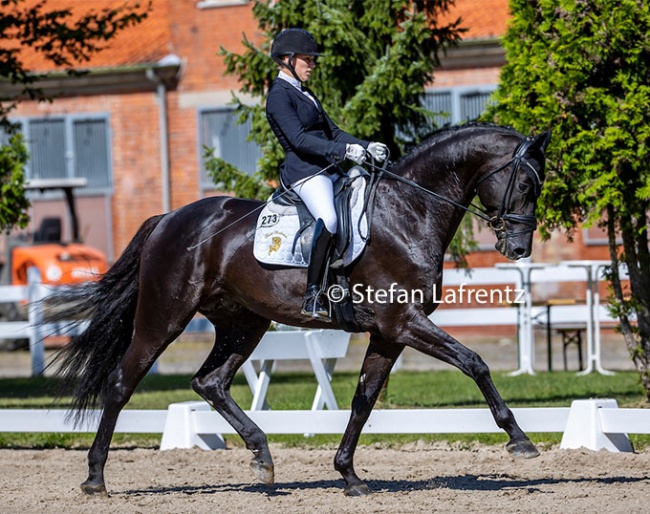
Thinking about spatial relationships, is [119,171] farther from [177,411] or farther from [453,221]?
[453,221]

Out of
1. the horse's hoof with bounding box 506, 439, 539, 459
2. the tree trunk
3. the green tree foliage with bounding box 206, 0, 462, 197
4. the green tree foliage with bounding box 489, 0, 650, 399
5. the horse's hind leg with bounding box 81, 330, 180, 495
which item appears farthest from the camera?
the green tree foliage with bounding box 206, 0, 462, 197

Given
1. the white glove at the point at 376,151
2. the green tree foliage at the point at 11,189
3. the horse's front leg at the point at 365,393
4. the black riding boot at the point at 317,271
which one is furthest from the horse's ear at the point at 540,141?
the green tree foliage at the point at 11,189

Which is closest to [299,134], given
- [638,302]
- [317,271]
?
[317,271]

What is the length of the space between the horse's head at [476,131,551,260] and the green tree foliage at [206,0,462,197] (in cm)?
443

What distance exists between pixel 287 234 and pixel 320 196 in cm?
40

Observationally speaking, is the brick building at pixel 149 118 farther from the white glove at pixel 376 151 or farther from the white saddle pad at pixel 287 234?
the white glove at pixel 376 151

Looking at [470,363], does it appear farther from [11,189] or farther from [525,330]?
[525,330]

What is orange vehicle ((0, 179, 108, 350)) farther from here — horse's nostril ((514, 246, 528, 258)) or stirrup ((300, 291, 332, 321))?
horse's nostril ((514, 246, 528, 258))

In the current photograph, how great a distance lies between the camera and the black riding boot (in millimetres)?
7250

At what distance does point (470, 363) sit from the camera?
6875 mm

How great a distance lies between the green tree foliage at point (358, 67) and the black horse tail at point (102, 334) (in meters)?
3.78

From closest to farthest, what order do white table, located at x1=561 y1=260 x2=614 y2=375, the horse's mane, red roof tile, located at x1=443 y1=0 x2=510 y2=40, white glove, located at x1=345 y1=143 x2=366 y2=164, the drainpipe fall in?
white glove, located at x1=345 y1=143 x2=366 y2=164 → the horse's mane → white table, located at x1=561 y1=260 x2=614 y2=375 → red roof tile, located at x1=443 y1=0 x2=510 y2=40 → the drainpipe

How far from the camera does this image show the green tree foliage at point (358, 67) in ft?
37.6

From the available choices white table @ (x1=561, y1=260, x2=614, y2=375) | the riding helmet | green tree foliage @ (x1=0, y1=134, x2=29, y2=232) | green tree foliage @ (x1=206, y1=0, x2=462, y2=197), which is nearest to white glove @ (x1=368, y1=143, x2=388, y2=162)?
the riding helmet
